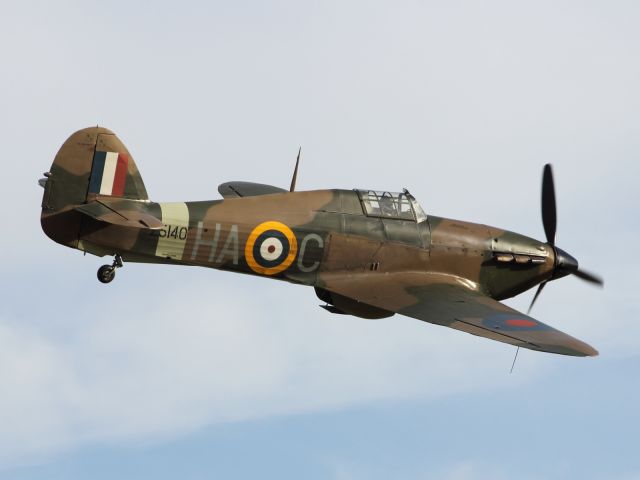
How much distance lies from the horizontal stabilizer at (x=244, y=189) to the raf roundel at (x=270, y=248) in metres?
3.61

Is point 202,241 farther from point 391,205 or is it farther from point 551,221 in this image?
point 551,221

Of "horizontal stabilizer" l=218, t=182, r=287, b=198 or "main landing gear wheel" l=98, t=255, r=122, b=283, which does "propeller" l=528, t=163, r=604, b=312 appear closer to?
"horizontal stabilizer" l=218, t=182, r=287, b=198

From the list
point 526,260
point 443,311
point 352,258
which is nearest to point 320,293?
point 352,258

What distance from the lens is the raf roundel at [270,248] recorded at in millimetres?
18781

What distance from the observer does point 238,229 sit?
1864cm

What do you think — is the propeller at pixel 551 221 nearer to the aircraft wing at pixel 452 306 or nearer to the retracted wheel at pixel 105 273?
the aircraft wing at pixel 452 306

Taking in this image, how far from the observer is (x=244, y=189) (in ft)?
74.9

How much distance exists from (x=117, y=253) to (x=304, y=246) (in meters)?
2.75

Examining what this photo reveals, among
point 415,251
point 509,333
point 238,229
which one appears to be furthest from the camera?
point 415,251

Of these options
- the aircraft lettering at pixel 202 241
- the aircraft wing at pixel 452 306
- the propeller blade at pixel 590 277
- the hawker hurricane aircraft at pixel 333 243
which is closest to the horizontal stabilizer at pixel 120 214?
the hawker hurricane aircraft at pixel 333 243

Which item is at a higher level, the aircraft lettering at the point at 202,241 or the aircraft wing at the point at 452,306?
the aircraft lettering at the point at 202,241

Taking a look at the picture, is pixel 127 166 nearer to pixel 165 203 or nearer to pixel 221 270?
pixel 165 203

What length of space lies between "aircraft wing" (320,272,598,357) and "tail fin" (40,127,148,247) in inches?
136

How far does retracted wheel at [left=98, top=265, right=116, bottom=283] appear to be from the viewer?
18016mm
